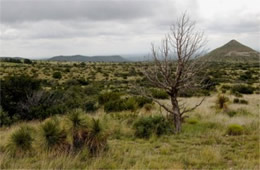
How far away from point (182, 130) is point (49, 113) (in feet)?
20.6

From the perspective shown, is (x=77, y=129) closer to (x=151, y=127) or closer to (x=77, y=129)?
(x=77, y=129)

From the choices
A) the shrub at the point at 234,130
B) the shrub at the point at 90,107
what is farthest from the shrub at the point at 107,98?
the shrub at the point at 234,130

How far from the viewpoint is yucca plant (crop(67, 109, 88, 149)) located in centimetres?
629

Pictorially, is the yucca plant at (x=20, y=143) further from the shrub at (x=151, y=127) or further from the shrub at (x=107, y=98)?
the shrub at (x=107, y=98)

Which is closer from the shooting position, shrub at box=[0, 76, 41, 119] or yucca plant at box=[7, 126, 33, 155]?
yucca plant at box=[7, 126, 33, 155]

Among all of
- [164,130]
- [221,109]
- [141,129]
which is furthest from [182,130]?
[221,109]

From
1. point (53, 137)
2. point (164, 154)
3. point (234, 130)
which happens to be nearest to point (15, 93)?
point (53, 137)

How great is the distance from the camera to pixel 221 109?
45.2ft

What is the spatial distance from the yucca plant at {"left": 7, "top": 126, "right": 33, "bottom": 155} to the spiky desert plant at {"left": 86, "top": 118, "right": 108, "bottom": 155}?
1.43 m

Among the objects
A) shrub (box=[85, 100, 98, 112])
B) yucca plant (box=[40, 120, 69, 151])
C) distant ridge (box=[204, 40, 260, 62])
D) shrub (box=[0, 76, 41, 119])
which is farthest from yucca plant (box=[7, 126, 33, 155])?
distant ridge (box=[204, 40, 260, 62])

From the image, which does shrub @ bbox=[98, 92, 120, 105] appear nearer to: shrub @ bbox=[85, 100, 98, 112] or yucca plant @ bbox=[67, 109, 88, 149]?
shrub @ bbox=[85, 100, 98, 112]

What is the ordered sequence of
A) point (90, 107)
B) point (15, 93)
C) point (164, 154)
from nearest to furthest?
point (164, 154)
point (15, 93)
point (90, 107)

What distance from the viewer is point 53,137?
611cm

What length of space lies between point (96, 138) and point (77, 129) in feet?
1.71
